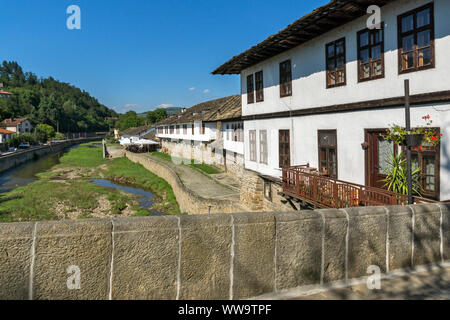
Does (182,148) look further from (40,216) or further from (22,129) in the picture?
(22,129)

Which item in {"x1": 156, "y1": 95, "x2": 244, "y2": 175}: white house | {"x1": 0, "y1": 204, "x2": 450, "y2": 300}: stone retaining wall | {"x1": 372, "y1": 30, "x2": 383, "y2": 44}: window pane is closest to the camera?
{"x1": 0, "y1": 204, "x2": 450, "y2": 300}: stone retaining wall

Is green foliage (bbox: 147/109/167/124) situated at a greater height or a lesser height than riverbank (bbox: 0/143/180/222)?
greater

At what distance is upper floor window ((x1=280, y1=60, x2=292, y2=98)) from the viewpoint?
1260cm

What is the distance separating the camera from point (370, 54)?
880cm

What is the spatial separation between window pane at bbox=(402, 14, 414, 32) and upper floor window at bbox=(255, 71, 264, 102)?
7.37 m

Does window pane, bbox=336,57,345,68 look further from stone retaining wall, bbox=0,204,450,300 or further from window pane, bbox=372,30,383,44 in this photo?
stone retaining wall, bbox=0,204,450,300

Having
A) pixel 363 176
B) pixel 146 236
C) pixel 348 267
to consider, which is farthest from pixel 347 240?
pixel 363 176

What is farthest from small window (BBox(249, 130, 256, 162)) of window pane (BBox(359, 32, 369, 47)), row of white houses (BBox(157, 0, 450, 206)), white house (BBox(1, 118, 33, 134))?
white house (BBox(1, 118, 33, 134))

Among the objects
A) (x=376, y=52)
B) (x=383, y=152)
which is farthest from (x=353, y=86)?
(x=383, y=152)

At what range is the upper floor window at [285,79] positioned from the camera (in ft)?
→ 41.3

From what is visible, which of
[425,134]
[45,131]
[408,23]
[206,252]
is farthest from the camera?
[45,131]

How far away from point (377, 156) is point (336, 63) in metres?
3.27

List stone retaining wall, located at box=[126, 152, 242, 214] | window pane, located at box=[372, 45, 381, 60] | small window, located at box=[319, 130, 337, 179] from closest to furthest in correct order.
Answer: window pane, located at box=[372, 45, 381, 60] → small window, located at box=[319, 130, 337, 179] → stone retaining wall, located at box=[126, 152, 242, 214]

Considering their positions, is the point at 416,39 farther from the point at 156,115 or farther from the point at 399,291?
the point at 156,115
